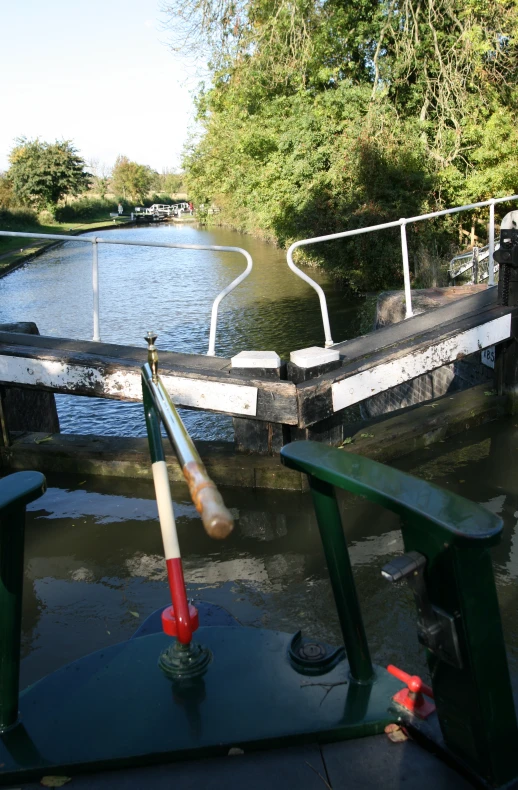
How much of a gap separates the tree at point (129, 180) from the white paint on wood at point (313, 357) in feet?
348

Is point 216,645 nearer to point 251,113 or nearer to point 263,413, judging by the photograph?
point 263,413

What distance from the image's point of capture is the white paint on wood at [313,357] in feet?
16.2

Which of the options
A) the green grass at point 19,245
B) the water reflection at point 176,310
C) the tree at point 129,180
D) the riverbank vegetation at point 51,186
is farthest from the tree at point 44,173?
the water reflection at point 176,310

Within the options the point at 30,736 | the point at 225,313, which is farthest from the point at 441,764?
the point at 225,313

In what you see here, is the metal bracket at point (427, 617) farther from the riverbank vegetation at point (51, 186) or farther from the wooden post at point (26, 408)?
the riverbank vegetation at point (51, 186)

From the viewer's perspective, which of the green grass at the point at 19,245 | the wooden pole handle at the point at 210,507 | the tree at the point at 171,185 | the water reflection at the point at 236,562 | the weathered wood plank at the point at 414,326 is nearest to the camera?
the wooden pole handle at the point at 210,507

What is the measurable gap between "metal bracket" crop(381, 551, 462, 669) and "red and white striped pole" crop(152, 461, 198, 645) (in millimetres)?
668

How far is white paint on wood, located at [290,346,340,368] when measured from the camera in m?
4.93

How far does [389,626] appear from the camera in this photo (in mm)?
3439

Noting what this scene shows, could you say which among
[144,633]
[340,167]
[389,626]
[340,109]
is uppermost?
[340,109]

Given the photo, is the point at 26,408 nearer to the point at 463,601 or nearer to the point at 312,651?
the point at 312,651

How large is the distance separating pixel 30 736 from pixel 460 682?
1.21 m

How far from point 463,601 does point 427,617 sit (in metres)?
0.12

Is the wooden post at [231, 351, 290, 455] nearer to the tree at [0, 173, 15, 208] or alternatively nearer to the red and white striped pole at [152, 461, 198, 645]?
the red and white striped pole at [152, 461, 198, 645]
